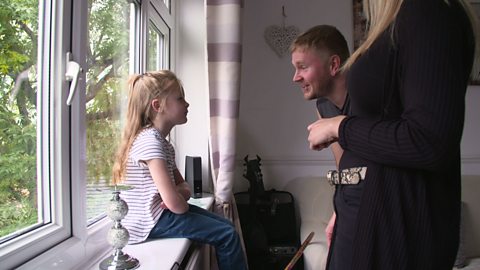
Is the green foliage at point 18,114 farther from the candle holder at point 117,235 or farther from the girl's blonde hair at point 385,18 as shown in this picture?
the girl's blonde hair at point 385,18

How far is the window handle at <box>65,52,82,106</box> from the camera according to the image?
896mm

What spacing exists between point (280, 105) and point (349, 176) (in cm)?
201

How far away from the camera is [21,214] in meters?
0.83

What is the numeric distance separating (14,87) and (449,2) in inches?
35.0

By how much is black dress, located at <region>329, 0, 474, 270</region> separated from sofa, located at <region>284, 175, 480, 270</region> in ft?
4.25

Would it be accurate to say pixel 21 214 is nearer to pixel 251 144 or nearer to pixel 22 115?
pixel 22 115

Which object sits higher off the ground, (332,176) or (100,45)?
(100,45)

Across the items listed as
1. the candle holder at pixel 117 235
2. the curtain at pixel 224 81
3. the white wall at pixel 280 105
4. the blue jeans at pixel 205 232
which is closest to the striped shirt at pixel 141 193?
the blue jeans at pixel 205 232

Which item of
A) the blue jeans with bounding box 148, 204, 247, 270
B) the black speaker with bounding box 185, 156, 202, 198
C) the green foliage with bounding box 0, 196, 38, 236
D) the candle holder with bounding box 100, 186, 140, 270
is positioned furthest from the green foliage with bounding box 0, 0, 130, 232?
the black speaker with bounding box 185, 156, 202, 198

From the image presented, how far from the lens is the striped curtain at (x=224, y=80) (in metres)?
1.96

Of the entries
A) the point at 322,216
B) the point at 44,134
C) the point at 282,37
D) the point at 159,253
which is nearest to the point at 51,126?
the point at 44,134

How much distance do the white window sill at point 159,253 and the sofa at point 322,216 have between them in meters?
0.98

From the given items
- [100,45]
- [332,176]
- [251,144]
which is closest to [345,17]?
[251,144]

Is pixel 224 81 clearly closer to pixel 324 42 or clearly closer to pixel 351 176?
pixel 324 42
